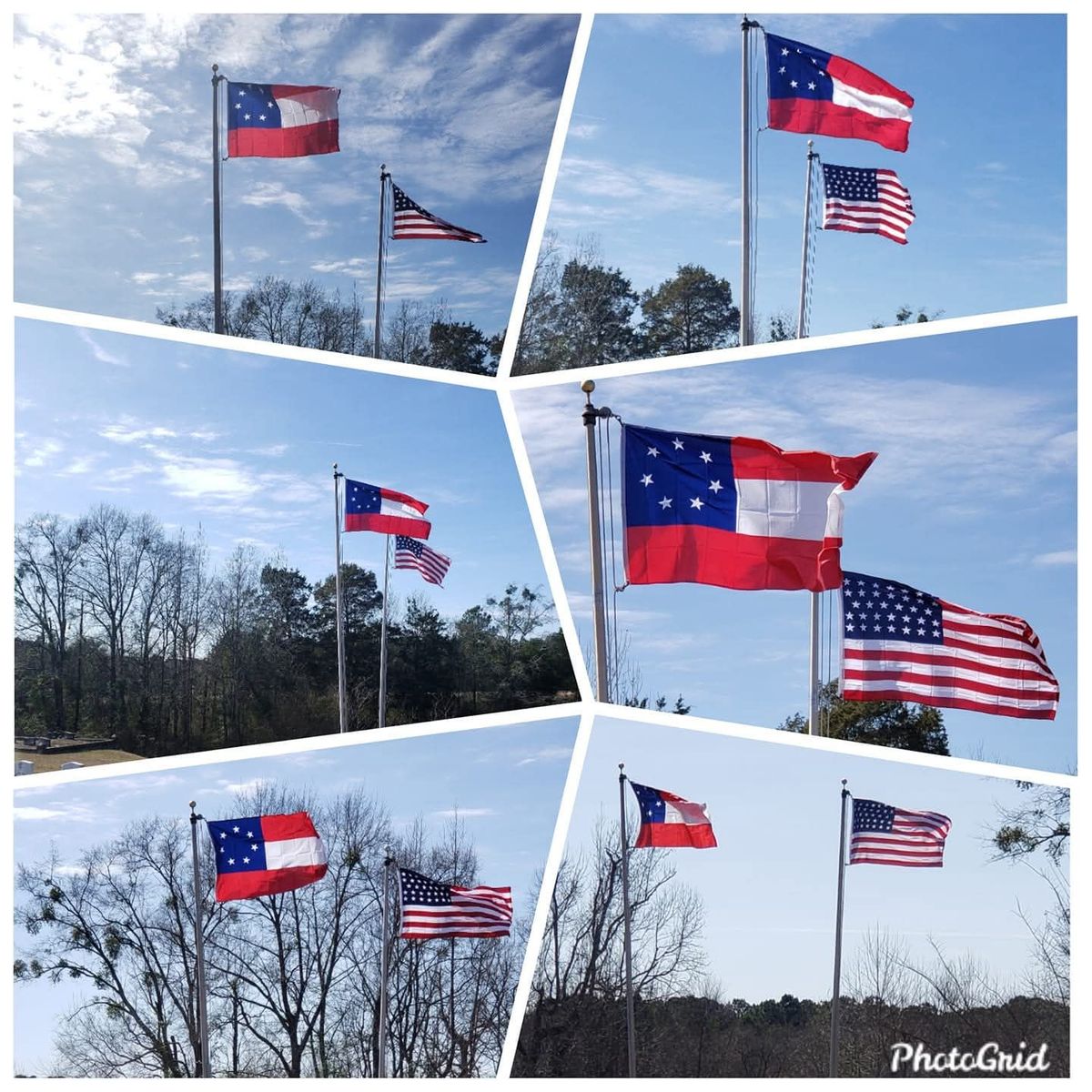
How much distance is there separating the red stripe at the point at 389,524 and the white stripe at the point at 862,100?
723cm

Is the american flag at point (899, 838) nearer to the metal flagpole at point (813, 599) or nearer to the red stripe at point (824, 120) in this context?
the metal flagpole at point (813, 599)

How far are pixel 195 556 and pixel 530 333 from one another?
8197 millimetres

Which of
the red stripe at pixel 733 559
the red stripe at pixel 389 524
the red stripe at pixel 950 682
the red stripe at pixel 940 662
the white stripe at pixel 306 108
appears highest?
the white stripe at pixel 306 108

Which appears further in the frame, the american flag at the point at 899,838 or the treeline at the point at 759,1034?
the treeline at the point at 759,1034

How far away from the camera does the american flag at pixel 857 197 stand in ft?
49.5

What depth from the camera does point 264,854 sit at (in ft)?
44.7

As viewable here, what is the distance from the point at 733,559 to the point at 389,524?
7155mm

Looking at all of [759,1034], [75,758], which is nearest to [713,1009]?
[759,1034]

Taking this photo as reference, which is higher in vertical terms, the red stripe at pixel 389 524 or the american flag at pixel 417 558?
the red stripe at pixel 389 524

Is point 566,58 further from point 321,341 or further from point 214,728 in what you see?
point 214,728

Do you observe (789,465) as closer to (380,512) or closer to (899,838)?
(899,838)

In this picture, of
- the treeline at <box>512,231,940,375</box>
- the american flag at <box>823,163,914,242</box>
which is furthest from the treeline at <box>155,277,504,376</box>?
the american flag at <box>823,163,914,242</box>

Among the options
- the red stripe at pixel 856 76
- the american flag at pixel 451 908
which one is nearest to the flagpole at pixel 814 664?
the american flag at pixel 451 908

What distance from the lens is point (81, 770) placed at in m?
14.4
